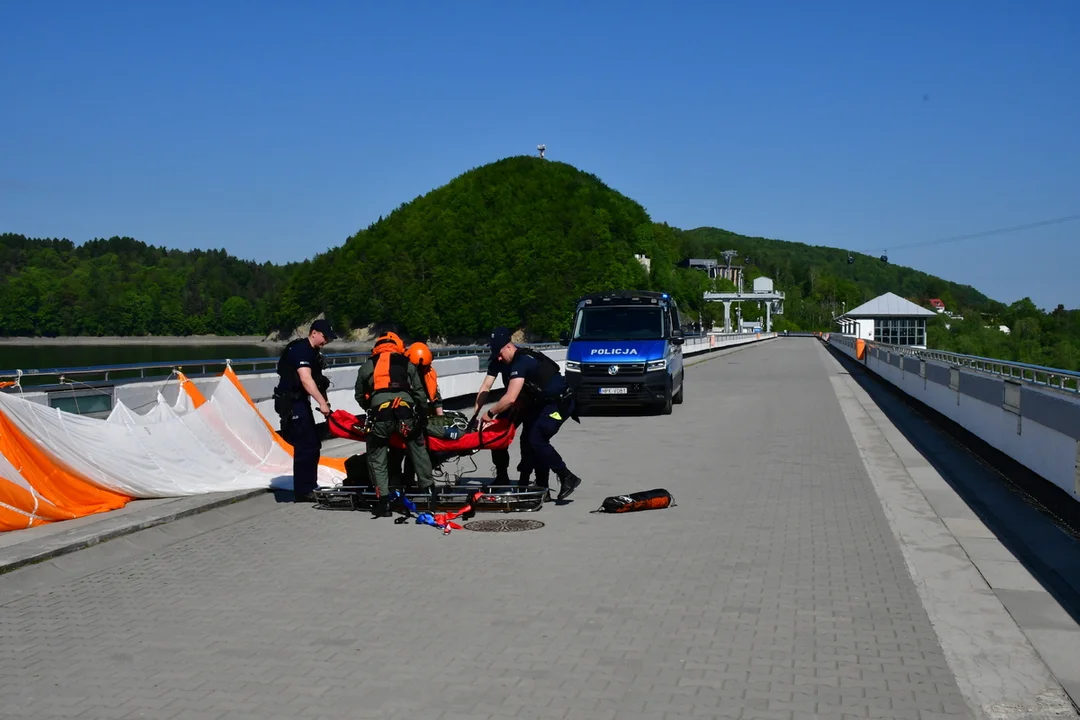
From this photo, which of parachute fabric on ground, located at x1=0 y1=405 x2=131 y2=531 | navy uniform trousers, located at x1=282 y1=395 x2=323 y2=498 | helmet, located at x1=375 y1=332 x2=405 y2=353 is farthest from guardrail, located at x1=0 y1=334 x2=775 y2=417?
helmet, located at x1=375 y1=332 x2=405 y2=353

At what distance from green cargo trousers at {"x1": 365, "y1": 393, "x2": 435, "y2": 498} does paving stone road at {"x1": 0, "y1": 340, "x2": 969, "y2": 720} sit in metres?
0.49

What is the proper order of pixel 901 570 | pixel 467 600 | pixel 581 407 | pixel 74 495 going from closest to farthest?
pixel 467 600
pixel 901 570
pixel 74 495
pixel 581 407

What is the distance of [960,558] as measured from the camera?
794 cm

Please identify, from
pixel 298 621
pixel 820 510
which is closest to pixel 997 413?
pixel 820 510

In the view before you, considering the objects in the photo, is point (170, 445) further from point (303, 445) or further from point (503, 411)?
point (503, 411)

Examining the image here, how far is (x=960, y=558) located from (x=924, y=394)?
15.5 m

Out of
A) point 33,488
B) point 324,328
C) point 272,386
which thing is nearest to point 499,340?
point 324,328

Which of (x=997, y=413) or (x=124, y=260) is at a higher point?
(x=124, y=260)

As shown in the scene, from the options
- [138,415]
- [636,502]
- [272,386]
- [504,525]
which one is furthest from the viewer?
[272,386]

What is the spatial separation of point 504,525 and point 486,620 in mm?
3215

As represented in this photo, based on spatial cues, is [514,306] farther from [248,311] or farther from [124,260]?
[124,260]

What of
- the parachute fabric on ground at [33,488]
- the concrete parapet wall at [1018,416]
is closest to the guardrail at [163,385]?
the parachute fabric on ground at [33,488]

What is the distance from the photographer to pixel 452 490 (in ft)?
33.9

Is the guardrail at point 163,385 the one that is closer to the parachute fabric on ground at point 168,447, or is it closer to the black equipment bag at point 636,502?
the parachute fabric on ground at point 168,447
